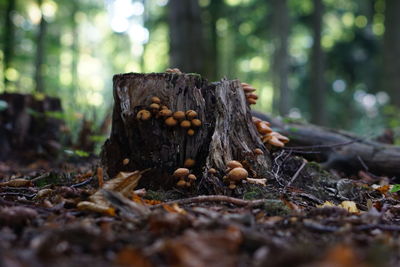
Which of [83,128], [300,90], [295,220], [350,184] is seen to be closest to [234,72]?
[300,90]

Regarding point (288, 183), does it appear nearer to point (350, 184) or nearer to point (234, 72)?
point (350, 184)

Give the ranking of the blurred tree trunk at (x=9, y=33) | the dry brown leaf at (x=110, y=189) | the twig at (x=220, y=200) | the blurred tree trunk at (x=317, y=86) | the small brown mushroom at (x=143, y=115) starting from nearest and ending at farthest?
the dry brown leaf at (x=110, y=189) < the twig at (x=220, y=200) < the small brown mushroom at (x=143, y=115) < the blurred tree trunk at (x=317, y=86) < the blurred tree trunk at (x=9, y=33)

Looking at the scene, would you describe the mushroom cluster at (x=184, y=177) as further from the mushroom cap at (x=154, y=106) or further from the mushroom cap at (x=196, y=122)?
the mushroom cap at (x=154, y=106)

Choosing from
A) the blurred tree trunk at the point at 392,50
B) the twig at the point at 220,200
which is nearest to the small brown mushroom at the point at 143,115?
the twig at the point at 220,200

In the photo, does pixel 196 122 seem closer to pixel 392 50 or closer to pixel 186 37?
pixel 186 37

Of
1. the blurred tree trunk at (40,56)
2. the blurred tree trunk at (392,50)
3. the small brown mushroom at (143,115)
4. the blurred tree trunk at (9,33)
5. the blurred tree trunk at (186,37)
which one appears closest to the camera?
the small brown mushroom at (143,115)

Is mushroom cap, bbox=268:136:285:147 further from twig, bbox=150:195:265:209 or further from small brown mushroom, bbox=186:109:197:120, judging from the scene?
twig, bbox=150:195:265:209

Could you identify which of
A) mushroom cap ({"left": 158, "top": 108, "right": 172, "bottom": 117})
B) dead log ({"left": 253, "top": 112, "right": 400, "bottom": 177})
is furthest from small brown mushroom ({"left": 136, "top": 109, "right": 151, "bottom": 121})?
dead log ({"left": 253, "top": 112, "right": 400, "bottom": 177})
